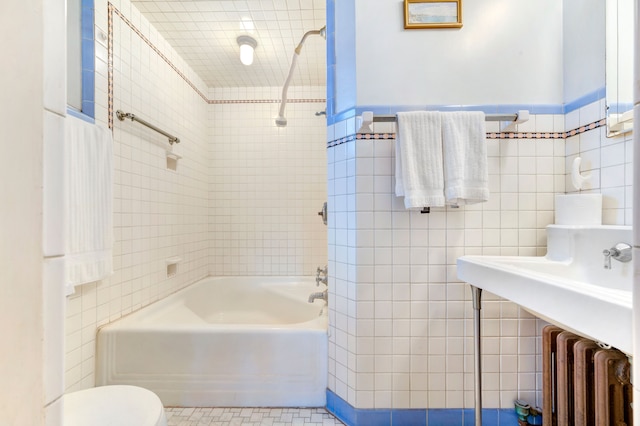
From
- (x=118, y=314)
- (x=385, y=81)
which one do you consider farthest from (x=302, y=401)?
(x=385, y=81)

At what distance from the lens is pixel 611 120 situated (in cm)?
113

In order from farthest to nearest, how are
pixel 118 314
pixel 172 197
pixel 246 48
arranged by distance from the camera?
pixel 172 197
pixel 246 48
pixel 118 314

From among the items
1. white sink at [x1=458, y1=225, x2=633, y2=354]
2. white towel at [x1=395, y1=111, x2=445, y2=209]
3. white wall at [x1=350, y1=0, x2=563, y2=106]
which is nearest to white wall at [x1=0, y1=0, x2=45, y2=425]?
white sink at [x1=458, y1=225, x2=633, y2=354]

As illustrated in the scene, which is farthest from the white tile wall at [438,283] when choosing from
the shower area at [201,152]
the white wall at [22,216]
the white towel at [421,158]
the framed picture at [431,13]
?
the white wall at [22,216]

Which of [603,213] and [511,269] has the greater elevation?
[603,213]

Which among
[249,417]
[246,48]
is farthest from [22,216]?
[246,48]

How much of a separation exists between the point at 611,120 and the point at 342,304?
1.28m

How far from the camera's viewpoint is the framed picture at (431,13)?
1.35 m

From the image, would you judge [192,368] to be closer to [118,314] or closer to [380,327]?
[118,314]

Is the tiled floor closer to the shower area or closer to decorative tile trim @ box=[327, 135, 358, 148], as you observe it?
the shower area

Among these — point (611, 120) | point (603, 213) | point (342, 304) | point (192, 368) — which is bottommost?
point (192, 368)

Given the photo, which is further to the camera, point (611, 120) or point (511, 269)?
point (611, 120)

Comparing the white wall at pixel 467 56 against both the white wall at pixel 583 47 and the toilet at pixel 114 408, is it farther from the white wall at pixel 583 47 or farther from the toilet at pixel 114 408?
the toilet at pixel 114 408

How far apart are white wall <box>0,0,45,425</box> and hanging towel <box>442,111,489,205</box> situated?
3.94 ft
